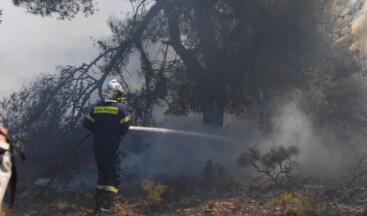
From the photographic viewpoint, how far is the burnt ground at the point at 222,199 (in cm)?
575

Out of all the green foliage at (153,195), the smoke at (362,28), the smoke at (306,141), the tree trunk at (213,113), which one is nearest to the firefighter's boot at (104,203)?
the green foliage at (153,195)

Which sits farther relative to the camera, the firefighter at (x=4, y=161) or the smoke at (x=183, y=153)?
the smoke at (x=183, y=153)

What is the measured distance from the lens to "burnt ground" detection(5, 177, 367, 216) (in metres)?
5.75

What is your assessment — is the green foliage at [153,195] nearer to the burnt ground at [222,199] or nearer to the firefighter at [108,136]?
the burnt ground at [222,199]

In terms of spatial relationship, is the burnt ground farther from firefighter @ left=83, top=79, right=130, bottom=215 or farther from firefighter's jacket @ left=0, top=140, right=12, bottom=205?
firefighter's jacket @ left=0, top=140, right=12, bottom=205

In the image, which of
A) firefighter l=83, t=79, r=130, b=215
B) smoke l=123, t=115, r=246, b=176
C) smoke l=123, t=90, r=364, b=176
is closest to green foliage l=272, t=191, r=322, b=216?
firefighter l=83, t=79, r=130, b=215

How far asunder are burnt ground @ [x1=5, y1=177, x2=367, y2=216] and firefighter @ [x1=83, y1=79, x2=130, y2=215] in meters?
0.50

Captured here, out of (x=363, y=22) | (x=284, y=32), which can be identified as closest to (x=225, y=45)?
(x=284, y=32)

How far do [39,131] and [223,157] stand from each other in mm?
4287

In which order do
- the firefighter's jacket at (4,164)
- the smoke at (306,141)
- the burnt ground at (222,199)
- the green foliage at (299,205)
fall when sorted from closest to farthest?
the firefighter's jacket at (4,164) < the green foliage at (299,205) < the burnt ground at (222,199) < the smoke at (306,141)

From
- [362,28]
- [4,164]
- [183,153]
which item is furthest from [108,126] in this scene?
[362,28]

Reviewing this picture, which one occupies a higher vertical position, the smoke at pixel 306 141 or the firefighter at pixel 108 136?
the smoke at pixel 306 141

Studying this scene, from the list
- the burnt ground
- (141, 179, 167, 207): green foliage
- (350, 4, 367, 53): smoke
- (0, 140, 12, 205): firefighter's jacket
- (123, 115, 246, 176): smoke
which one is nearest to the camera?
(0, 140, 12, 205): firefighter's jacket

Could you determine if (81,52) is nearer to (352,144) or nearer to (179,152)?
(179,152)
